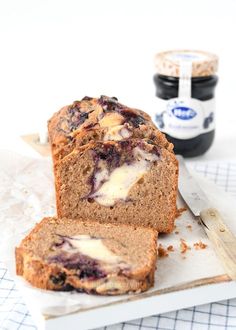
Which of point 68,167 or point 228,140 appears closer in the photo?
point 68,167

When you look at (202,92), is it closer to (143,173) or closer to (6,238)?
(143,173)

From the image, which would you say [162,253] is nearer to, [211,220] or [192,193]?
[211,220]

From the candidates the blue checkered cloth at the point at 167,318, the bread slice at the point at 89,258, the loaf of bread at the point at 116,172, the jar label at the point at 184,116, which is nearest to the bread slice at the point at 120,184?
the loaf of bread at the point at 116,172

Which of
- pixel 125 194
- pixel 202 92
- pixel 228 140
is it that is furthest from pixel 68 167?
pixel 228 140

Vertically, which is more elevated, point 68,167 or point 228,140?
point 68,167

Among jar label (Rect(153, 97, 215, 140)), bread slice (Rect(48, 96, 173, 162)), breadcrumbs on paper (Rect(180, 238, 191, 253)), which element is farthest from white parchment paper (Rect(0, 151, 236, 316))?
jar label (Rect(153, 97, 215, 140))
